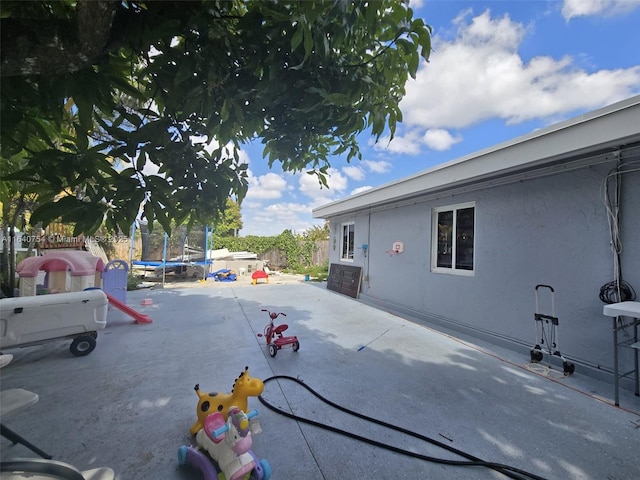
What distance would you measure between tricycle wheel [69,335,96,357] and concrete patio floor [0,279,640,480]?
0.43 ft

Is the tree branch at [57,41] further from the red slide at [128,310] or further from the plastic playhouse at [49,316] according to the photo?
the red slide at [128,310]

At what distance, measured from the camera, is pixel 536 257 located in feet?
12.9

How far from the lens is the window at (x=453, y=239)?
5004 mm

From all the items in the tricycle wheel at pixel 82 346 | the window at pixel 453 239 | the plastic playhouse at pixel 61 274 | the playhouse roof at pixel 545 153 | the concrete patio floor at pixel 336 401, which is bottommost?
the concrete patio floor at pixel 336 401

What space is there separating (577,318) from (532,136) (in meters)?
2.36

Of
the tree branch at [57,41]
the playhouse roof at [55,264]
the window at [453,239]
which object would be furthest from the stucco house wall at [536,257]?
the playhouse roof at [55,264]

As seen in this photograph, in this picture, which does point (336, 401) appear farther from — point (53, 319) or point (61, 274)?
point (61, 274)

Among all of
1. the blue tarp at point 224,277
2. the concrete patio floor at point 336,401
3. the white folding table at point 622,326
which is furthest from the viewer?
the blue tarp at point 224,277

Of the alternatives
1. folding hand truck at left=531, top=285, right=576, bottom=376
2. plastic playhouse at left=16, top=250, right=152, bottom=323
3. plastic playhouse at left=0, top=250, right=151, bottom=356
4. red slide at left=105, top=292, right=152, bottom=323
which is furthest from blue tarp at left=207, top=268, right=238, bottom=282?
folding hand truck at left=531, top=285, right=576, bottom=376

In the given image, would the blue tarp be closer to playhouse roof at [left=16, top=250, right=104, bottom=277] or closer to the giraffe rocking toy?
playhouse roof at [left=16, top=250, right=104, bottom=277]

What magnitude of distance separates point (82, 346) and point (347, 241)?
7.47 meters

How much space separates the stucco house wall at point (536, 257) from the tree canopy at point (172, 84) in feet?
10.1

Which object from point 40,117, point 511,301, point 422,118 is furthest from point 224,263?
point 40,117

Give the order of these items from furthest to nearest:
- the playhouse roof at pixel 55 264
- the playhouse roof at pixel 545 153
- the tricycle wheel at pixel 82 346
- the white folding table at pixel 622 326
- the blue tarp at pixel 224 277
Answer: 1. the blue tarp at pixel 224 277
2. the playhouse roof at pixel 55 264
3. the tricycle wheel at pixel 82 346
4. the playhouse roof at pixel 545 153
5. the white folding table at pixel 622 326
